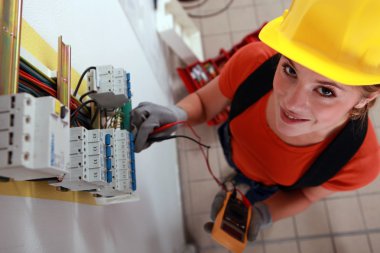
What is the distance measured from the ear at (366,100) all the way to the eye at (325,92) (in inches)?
3.3

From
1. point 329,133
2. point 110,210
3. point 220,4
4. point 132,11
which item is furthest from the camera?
point 220,4

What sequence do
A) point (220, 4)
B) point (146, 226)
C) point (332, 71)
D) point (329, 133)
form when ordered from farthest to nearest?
point (220, 4) → point (146, 226) → point (329, 133) → point (332, 71)

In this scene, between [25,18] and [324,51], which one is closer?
[25,18]

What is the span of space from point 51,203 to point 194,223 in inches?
53.2

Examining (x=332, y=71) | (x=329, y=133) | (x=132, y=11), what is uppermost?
(x=132, y=11)

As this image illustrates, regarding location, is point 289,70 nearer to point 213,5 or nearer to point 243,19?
point 243,19

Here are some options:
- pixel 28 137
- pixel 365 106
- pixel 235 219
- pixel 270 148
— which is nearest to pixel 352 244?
pixel 235 219

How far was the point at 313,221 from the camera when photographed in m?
1.72

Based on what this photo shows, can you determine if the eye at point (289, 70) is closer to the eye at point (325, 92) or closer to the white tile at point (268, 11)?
the eye at point (325, 92)

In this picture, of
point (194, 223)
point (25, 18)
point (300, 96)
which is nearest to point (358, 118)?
point (300, 96)

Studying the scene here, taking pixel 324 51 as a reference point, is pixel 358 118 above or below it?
below

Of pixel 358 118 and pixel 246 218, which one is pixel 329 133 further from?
pixel 246 218

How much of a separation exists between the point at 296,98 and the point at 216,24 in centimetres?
157

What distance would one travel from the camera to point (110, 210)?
777mm
